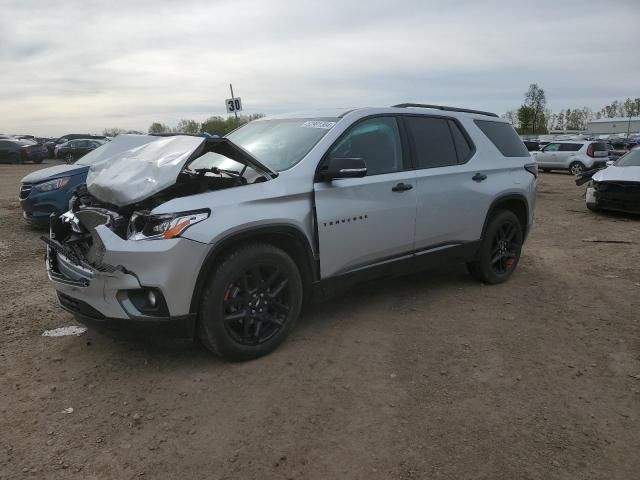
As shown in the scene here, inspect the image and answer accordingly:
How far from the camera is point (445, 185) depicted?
495 centimetres

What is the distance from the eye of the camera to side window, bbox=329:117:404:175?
14.2 feet

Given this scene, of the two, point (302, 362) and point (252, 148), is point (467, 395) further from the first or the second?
point (252, 148)

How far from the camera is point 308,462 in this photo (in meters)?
2.70

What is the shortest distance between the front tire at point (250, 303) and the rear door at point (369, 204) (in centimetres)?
39

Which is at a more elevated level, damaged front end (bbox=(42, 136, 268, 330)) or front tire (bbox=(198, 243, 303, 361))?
damaged front end (bbox=(42, 136, 268, 330))

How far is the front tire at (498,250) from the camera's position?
18.3ft

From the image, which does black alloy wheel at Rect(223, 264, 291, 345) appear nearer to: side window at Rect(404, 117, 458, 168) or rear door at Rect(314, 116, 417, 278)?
rear door at Rect(314, 116, 417, 278)

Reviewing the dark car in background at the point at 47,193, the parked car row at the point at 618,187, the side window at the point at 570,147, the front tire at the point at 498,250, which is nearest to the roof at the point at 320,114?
the front tire at the point at 498,250

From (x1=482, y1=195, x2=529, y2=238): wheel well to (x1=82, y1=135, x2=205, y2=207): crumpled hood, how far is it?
3205 millimetres

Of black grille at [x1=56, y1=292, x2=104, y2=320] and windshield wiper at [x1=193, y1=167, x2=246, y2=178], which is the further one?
windshield wiper at [x1=193, y1=167, x2=246, y2=178]

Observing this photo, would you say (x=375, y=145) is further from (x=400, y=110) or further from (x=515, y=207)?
(x=515, y=207)

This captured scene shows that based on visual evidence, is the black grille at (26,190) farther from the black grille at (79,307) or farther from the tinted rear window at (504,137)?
the tinted rear window at (504,137)

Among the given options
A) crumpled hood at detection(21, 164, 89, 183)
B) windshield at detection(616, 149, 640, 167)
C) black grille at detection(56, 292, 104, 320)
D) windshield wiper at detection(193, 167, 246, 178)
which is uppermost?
windshield wiper at detection(193, 167, 246, 178)

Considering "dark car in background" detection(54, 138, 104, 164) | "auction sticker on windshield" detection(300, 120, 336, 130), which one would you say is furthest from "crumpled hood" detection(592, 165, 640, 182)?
"dark car in background" detection(54, 138, 104, 164)
